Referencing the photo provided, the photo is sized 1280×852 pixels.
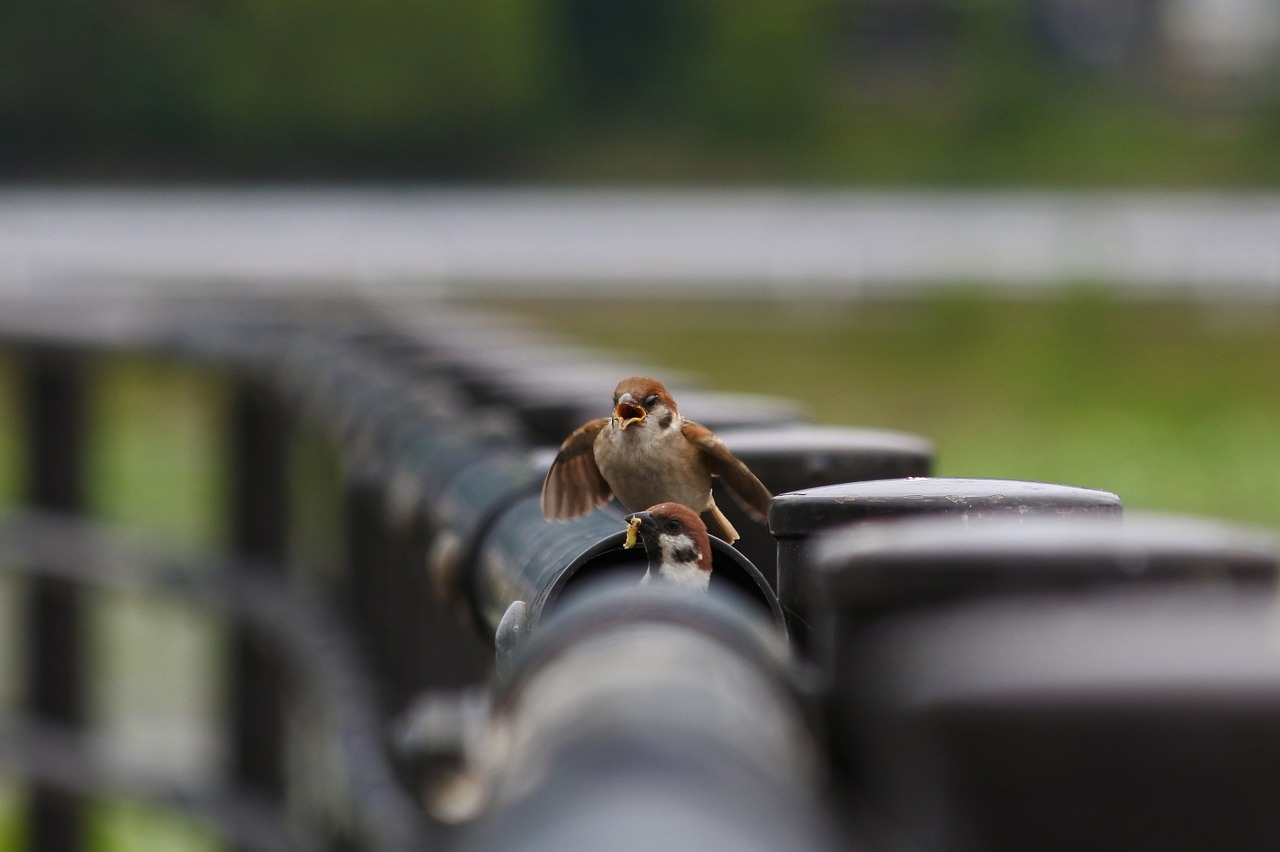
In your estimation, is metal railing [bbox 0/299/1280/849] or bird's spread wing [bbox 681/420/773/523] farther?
bird's spread wing [bbox 681/420/773/523]

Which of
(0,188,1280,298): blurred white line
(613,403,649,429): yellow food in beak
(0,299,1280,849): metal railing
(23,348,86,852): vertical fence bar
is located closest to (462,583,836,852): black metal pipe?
(0,299,1280,849): metal railing

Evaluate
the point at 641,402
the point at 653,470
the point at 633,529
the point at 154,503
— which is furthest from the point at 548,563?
the point at 154,503

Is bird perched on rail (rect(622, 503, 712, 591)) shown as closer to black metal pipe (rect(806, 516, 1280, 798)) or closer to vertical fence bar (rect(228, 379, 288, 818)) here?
black metal pipe (rect(806, 516, 1280, 798))

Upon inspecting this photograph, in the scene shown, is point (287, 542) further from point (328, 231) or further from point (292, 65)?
point (292, 65)

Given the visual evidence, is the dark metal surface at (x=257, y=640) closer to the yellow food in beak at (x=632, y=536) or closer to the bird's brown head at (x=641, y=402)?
the bird's brown head at (x=641, y=402)

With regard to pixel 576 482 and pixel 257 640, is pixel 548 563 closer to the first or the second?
pixel 576 482

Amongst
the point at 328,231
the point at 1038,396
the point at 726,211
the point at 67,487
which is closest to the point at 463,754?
the point at 67,487
